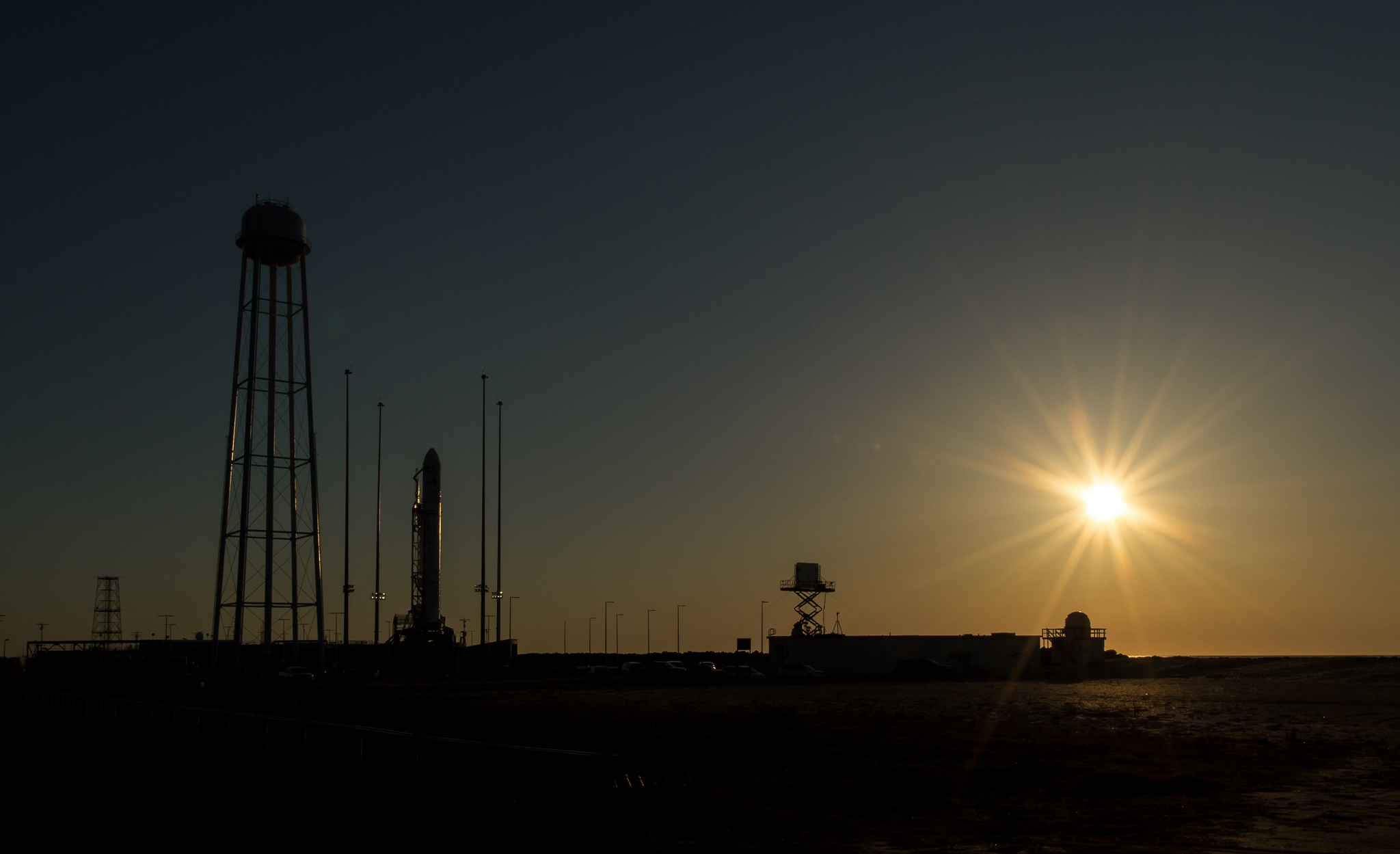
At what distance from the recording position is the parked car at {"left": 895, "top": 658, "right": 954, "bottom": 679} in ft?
258

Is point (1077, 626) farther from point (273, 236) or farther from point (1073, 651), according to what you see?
point (273, 236)

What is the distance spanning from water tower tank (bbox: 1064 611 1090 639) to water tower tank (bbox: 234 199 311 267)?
67.0 m

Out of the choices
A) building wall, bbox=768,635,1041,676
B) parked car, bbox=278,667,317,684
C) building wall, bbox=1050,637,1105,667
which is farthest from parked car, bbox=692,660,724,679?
building wall, bbox=1050,637,1105,667

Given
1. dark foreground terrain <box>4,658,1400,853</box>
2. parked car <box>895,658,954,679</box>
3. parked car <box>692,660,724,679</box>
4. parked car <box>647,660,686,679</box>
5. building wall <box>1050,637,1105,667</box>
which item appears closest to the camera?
dark foreground terrain <box>4,658,1400,853</box>

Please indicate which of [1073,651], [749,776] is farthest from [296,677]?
[1073,651]

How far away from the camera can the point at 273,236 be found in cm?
6050

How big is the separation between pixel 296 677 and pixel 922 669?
41.9 m

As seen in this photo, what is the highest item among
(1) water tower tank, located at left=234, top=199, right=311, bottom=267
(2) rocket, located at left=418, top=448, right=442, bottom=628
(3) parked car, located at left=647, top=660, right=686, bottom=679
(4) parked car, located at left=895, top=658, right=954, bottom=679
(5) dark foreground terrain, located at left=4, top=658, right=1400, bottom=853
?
(1) water tower tank, located at left=234, top=199, right=311, bottom=267

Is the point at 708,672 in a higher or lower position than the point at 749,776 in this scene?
lower

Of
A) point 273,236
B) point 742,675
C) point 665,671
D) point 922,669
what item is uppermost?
point 273,236

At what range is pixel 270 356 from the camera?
2312 inches

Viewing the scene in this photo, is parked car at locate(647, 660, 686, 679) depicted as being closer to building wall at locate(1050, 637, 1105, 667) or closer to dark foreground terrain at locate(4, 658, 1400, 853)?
dark foreground terrain at locate(4, 658, 1400, 853)

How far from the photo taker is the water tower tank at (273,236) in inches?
2379

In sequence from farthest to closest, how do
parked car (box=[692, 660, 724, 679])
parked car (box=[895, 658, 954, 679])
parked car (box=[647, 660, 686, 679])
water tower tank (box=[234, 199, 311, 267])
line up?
parked car (box=[895, 658, 954, 679])
parked car (box=[692, 660, 724, 679])
parked car (box=[647, 660, 686, 679])
water tower tank (box=[234, 199, 311, 267])
